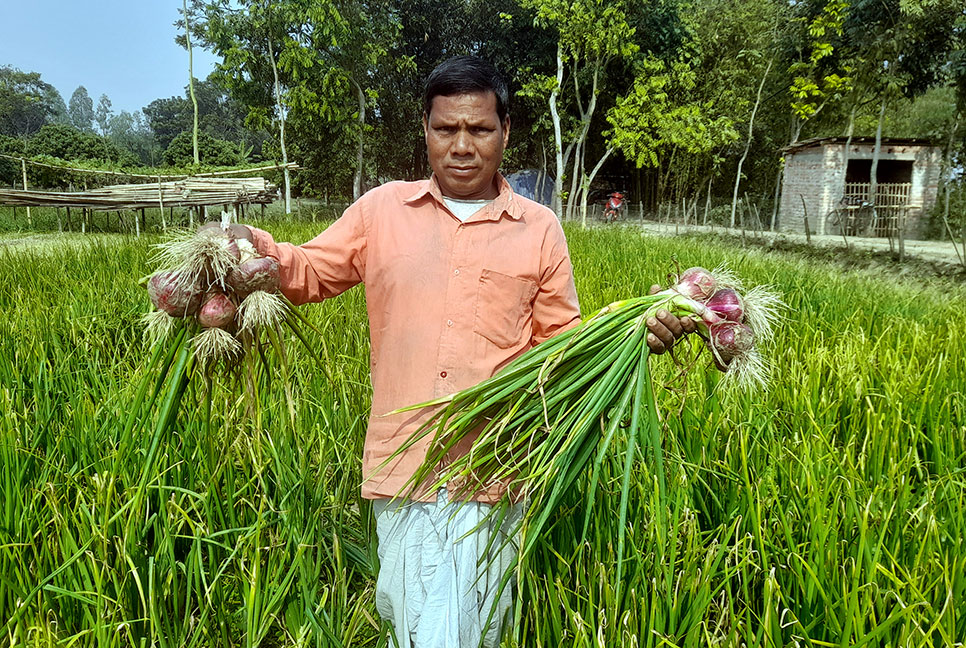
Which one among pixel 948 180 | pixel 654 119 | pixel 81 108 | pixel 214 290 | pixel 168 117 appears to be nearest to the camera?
pixel 214 290

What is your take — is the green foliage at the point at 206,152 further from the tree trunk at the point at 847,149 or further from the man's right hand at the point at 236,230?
the man's right hand at the point at 236,230

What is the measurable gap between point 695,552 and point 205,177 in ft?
47.8

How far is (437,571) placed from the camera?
1.19 meters

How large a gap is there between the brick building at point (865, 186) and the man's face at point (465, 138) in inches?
634

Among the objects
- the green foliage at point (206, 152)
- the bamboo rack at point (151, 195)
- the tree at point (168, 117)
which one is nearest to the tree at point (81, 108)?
the tree at point (168, 117)

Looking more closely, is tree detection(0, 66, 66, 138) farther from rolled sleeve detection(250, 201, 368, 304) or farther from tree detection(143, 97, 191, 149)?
rolled sleeve detection(250, 201, 368, 304)

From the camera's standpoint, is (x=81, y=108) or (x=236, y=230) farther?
(x=81, y=108)

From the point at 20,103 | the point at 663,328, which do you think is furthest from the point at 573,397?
the point at 20,103

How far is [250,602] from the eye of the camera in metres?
1.24

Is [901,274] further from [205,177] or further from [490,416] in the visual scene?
[205,177]

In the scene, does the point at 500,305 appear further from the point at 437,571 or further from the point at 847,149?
the point at 847,149

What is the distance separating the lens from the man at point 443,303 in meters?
1.19

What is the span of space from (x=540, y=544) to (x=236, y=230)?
925mm

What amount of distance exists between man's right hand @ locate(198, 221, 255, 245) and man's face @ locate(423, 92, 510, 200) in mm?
376
